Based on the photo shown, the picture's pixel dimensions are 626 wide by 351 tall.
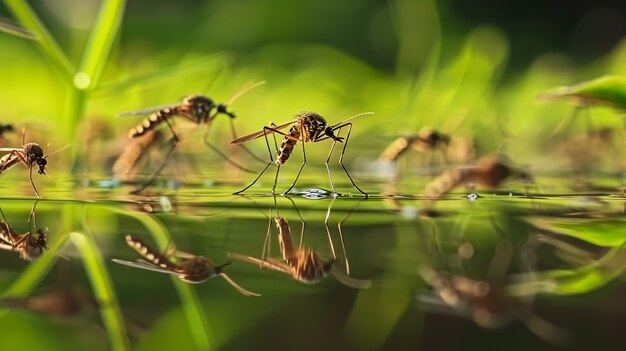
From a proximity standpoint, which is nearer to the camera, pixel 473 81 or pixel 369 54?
pixel 473 81

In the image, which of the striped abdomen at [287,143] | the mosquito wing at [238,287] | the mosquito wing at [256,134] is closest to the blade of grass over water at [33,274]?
the mosquito wing at [238,287]

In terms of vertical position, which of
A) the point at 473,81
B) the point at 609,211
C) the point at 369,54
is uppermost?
the point at 369,54

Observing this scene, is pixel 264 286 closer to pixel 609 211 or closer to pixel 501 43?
pixel 609 211

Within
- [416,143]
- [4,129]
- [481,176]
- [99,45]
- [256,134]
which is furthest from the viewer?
[416,143]

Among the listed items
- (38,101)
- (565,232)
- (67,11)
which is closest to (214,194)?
(565,232)

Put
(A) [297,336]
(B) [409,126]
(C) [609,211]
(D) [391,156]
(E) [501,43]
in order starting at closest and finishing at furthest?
(A) [297,336] → (C) [609,211] → (D) [391,156] → (B) [409,126] → (E) [501,43]

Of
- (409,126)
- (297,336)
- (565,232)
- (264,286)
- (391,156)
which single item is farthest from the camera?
(409,126)

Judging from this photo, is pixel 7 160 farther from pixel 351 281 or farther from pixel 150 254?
pixel 351 281

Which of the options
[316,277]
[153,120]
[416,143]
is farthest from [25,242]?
[416,143]
